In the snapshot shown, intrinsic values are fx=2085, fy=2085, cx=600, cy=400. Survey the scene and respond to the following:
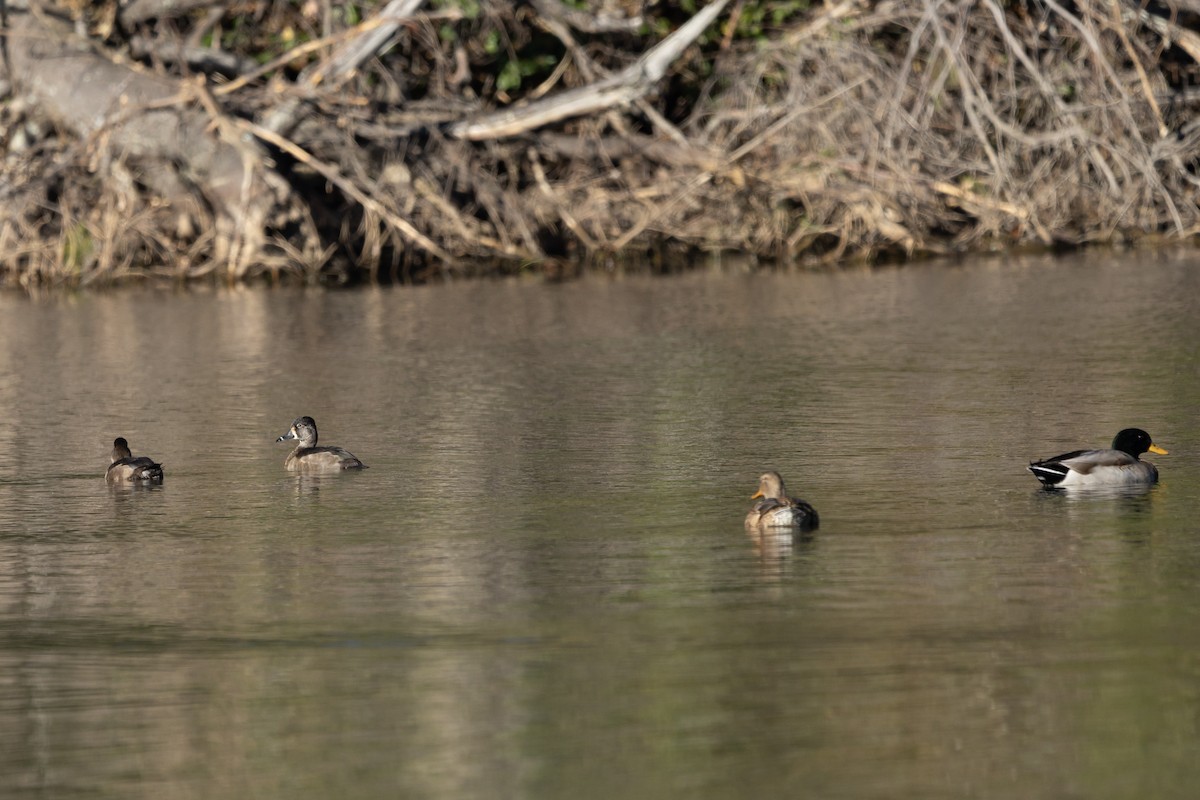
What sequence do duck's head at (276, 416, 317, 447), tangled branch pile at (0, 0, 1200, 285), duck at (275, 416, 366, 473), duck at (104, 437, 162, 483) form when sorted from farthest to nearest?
tangled branch pile at (0, 0, 1200, 285) → duck's head at (276, 416, 317, 447) → duck at (275, 416, 366, 473) → duck at (104, 437, 162, 483)

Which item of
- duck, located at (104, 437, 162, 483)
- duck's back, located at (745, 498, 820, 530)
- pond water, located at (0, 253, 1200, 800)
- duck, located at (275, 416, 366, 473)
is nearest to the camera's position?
pond water, located at (0, 253, 1200, 800)

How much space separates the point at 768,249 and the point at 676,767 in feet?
65.1

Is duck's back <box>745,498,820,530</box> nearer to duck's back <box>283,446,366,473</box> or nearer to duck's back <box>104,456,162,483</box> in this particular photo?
duck's back <box>283,446,366,473</box>

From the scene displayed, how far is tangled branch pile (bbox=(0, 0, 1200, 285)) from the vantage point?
23375 millimetres

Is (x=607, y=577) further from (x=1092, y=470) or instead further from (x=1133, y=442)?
(x=1133, y=442)

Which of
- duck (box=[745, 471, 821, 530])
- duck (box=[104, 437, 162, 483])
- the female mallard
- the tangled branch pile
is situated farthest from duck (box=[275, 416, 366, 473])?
the tangled branch pile

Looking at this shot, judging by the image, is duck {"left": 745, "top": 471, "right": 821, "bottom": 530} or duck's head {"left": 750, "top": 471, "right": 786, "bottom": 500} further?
duck's head {"left": 750, "top": 471, "right": 786, "bottom": 500}

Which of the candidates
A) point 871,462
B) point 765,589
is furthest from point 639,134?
point 765,589

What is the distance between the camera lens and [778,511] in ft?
29.5

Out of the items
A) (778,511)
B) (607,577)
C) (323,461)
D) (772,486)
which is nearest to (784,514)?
(778,511)

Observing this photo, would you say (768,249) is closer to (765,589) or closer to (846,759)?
(765,589)

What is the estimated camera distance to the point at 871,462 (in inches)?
427

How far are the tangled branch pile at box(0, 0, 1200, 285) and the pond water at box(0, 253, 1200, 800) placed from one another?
24.3 feet

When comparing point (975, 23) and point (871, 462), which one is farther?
point (975, 23)
